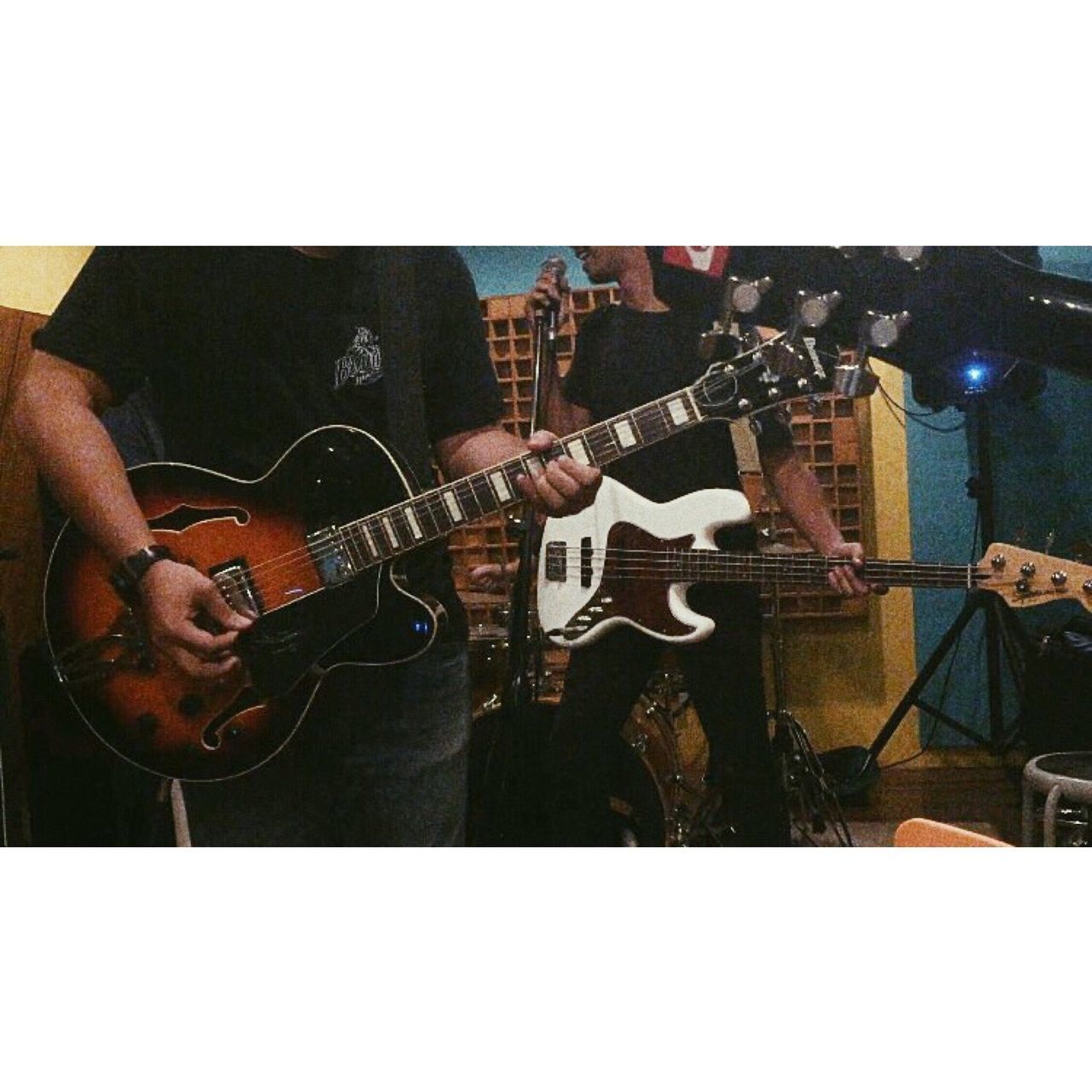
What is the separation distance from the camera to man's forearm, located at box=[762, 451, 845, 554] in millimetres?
1999

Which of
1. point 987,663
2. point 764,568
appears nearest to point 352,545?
point 764,568

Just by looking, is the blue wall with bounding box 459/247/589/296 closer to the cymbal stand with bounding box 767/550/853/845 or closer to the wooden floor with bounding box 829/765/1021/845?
the cymbal stand with bounding box 767/550/853/845

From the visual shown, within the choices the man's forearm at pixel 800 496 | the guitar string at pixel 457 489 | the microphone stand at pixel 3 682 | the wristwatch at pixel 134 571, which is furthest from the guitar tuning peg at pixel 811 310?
the microphone stand at pixel 3 682

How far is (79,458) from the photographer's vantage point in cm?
203

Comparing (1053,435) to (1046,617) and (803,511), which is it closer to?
(1046,617)

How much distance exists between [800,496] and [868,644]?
0.94 ft

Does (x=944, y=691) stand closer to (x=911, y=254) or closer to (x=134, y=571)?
(x=911, y=254)

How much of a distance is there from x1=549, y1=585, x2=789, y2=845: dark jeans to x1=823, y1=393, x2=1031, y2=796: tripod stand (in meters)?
0.14

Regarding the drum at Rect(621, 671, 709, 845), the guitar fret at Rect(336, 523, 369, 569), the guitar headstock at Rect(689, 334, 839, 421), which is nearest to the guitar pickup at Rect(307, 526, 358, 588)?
the guitar fret at Rect(336, 523, 369, 569)

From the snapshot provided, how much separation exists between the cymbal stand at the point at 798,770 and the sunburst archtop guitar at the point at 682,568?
10 centimetres

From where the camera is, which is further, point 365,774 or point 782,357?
point 365,774
